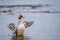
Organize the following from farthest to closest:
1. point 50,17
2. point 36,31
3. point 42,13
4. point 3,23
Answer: point 42,13 < point 50,17 < point 3,23 < point 36,31

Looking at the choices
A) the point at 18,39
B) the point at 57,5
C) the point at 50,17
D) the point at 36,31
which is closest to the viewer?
the point at 18,39

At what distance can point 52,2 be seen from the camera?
404 inches

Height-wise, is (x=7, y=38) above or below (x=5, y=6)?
below


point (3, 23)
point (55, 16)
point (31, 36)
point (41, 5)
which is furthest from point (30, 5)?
point (31, 36)

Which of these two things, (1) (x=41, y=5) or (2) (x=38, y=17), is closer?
(2) (x=38, y=17)

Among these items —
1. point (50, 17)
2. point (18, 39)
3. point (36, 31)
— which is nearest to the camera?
point (18, 39)

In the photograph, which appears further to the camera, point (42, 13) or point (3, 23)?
point (42, 13)

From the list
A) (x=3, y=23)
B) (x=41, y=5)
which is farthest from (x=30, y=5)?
(x=3, y=23)

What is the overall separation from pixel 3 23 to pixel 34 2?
3.69 metres

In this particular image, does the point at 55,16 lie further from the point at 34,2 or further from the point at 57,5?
the point at 34,2

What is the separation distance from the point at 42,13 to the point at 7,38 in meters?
2.55

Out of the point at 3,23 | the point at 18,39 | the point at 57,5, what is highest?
the point at 57,5

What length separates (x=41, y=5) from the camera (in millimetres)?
9773

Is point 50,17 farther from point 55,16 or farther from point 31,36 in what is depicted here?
point 31,36
